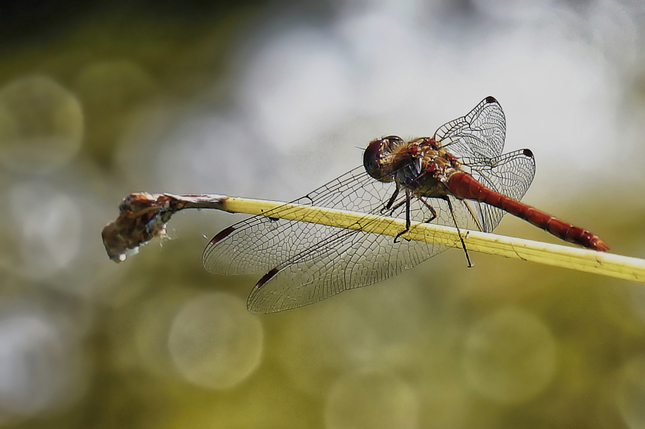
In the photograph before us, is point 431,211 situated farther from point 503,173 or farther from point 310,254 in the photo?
point 310,254

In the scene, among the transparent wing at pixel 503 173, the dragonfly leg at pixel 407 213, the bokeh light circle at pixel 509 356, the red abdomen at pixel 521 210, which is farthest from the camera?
the bokeh light circle at pixel 509 356

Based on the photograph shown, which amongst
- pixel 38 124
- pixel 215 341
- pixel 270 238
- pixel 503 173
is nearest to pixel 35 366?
pixel 215 341

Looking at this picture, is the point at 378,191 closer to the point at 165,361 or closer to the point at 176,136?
the point at 165,361

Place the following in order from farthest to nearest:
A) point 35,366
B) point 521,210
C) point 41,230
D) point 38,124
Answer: point 38,124 → point 41,230 → point 35,366 → point 521,210

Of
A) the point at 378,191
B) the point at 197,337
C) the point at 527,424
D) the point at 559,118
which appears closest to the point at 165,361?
the point at 197,337

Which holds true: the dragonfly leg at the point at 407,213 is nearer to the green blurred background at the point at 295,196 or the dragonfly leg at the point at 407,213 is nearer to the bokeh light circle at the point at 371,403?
the green blurred background at the point at 295,196

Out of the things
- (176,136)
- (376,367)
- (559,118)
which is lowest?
(376,367)

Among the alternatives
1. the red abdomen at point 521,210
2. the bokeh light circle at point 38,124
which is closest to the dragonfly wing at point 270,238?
→ the red abdomen at point 521,210
